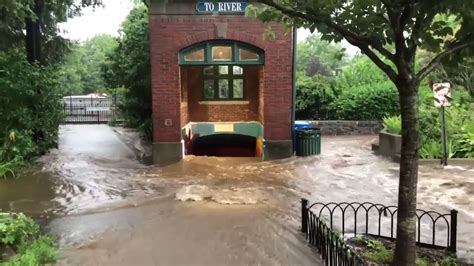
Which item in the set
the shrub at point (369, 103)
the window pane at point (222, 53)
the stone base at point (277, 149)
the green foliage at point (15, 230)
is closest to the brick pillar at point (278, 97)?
the stone base at point (277, 149)

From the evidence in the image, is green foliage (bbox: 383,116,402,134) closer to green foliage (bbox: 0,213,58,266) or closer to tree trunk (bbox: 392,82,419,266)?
tree trunk (bbox: 392,82,419,266)

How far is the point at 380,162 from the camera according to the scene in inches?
540

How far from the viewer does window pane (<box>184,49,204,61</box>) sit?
1460 cm

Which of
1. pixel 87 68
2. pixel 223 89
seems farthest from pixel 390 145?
pixel 87 68

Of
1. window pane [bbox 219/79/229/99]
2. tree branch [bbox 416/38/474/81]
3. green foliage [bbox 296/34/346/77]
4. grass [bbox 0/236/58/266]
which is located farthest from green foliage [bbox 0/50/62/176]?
green foliage [bbox 296/34/346/77]

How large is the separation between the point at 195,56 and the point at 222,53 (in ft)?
2.66

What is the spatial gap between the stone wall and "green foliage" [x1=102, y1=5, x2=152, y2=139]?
281 inches

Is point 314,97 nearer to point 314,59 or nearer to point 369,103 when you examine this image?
point 369,103

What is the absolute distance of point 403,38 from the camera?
4832 millimetres

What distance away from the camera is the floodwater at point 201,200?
6.71 meters

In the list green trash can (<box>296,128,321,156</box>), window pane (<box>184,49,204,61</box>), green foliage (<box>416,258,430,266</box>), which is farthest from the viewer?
green trash can (<box>296,128,321,156</box>)

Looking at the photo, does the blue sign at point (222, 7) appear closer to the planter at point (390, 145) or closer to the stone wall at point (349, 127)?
the planter at point (390, 145)

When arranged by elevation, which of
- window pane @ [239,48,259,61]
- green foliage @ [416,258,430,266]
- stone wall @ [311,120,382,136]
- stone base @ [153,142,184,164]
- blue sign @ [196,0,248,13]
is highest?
blue sign @ [196,0,248,13]

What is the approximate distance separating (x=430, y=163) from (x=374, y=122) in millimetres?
8236
